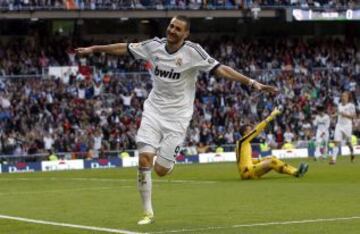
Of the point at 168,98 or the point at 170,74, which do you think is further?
the point at 168,98

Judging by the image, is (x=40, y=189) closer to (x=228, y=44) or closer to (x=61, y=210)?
(x=61, y=210)

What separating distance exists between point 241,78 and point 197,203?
165 inches

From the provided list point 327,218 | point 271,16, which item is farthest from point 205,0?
point 327,218

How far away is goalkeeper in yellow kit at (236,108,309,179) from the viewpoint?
22.8 metres

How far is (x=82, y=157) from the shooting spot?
131 ft

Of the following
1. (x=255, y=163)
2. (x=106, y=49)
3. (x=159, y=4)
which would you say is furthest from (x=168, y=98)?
(x=159, y=4)

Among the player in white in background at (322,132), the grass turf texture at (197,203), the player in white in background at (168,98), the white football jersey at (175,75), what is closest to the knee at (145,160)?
the player in white in background at (168,98)

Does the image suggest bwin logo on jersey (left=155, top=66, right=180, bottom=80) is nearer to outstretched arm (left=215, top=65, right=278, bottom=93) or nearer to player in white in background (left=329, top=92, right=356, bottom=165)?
outstretched arm (left=215, top=65, right=278, bottom=93)

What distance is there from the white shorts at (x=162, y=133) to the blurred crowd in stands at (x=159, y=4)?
33.8 meters

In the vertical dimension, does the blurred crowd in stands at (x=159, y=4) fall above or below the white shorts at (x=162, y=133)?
above

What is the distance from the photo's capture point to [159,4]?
49.4m

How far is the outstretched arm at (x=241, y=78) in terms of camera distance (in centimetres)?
1267

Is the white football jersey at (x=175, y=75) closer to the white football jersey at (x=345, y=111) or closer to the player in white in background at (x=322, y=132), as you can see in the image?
the white football jersey at (x=345, y=111)

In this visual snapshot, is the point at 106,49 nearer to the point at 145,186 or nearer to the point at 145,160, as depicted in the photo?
the point at 145,160
